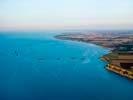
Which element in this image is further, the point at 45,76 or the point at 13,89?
the point at 45,76

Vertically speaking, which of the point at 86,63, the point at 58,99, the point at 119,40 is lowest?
the point at 58,99

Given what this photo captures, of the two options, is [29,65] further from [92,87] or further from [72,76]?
[92,87]

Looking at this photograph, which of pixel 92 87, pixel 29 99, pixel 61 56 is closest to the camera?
pixel 29 99

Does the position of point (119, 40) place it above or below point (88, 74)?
above

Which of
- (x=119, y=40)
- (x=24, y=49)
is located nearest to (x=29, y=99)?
(x=119, y=40)

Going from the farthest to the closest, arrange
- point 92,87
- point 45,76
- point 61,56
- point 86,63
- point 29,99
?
point 61,56 → point 86,63 → point 45,76 → point 92,87 → point 29,99

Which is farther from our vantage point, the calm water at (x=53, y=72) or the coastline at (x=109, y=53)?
the coastline at (x=109, y=53)

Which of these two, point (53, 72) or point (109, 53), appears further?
point (53, 72)

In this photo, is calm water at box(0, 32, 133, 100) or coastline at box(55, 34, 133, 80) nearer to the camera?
calm water at box(0, 32, 133, 100)
